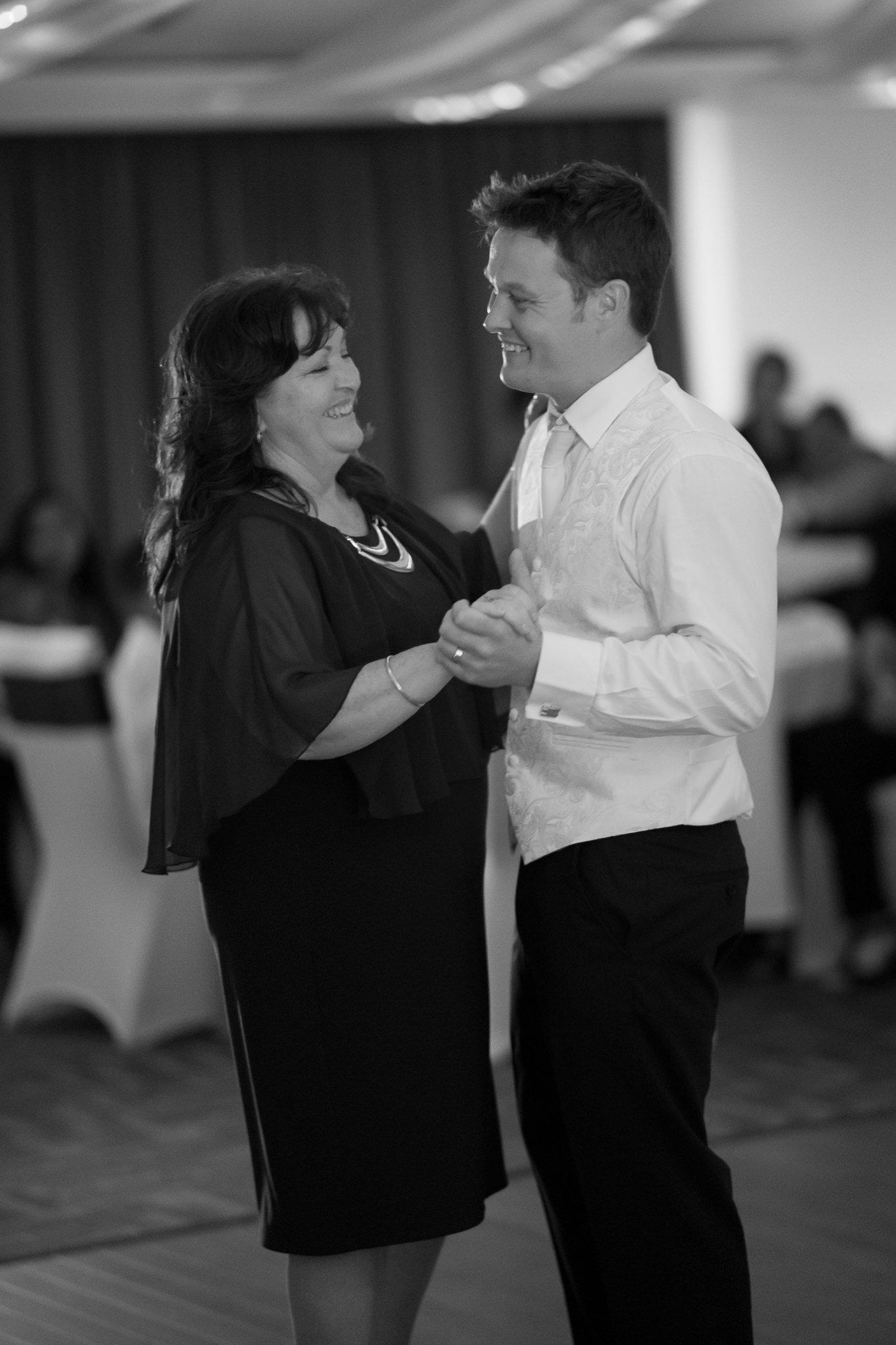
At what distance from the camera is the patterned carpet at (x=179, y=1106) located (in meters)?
3.55

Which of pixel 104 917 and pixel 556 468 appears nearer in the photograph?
pixel 556 468

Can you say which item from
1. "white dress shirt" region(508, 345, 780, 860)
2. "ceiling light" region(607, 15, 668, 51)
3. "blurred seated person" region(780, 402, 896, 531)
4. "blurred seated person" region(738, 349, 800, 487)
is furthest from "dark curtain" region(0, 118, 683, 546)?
"white dress shirt" region(508, 345, 780, 860)

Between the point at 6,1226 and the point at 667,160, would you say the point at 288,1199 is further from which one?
the point at 667,160

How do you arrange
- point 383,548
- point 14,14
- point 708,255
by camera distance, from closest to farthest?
point 383,548, point 14,14, point 708,255

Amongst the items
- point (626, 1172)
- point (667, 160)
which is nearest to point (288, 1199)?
point (626, 1172)

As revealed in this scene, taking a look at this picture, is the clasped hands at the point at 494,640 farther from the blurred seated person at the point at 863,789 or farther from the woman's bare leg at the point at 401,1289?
the blurred seated person at the point at 863,789

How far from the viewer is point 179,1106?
4.31 m

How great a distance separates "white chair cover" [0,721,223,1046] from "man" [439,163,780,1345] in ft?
9.07

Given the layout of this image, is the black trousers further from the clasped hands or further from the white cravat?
the white cravat

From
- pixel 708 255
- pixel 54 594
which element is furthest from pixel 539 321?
pixel 708 255

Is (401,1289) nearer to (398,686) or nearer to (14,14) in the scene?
(398,686)

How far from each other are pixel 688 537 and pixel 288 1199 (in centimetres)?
101

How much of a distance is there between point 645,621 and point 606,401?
0.29m

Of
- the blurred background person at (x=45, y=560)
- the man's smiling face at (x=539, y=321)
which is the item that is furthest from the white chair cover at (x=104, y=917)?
the man's smiling face at (x=539, y=321)
